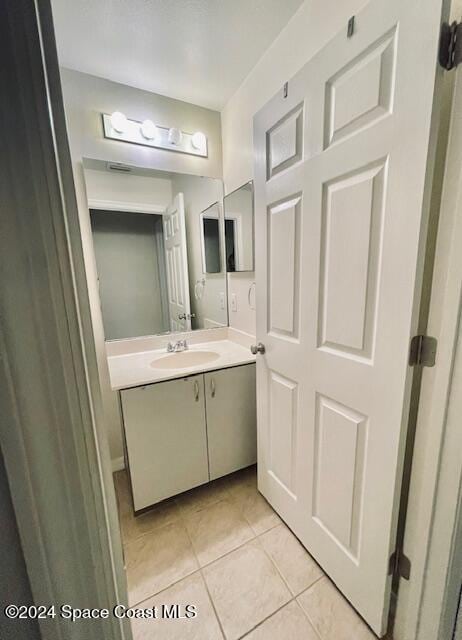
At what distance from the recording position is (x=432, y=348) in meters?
0.72

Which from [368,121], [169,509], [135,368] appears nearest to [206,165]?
[368,121]

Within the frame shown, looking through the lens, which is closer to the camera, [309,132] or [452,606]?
[452,606]

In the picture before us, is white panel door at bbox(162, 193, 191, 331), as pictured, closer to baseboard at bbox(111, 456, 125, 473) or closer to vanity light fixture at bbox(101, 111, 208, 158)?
vanity light fixture at bbox(101, 111, 208, 158)

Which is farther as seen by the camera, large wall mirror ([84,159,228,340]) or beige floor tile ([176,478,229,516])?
large wall mirror ([84,159,228,340])

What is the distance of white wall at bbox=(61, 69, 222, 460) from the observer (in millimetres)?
1457

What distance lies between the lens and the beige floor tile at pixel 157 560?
1.12 metres

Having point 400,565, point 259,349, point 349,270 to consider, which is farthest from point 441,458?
point 259,349

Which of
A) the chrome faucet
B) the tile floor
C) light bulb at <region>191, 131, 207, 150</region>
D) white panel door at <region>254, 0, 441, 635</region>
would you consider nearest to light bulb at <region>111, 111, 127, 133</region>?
light bulb at <region>191, 131, 207, 150</region>

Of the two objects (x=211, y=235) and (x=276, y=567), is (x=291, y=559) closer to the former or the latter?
(x=276, y=567)

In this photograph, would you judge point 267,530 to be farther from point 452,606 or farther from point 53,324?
point 53,324

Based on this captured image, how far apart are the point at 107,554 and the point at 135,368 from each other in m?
1.10

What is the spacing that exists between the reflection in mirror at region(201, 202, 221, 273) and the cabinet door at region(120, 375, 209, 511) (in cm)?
95

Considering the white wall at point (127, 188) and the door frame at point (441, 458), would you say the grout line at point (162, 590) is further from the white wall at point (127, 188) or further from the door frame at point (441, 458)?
the white wall at point (127, 188)

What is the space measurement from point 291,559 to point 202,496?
0.59m
